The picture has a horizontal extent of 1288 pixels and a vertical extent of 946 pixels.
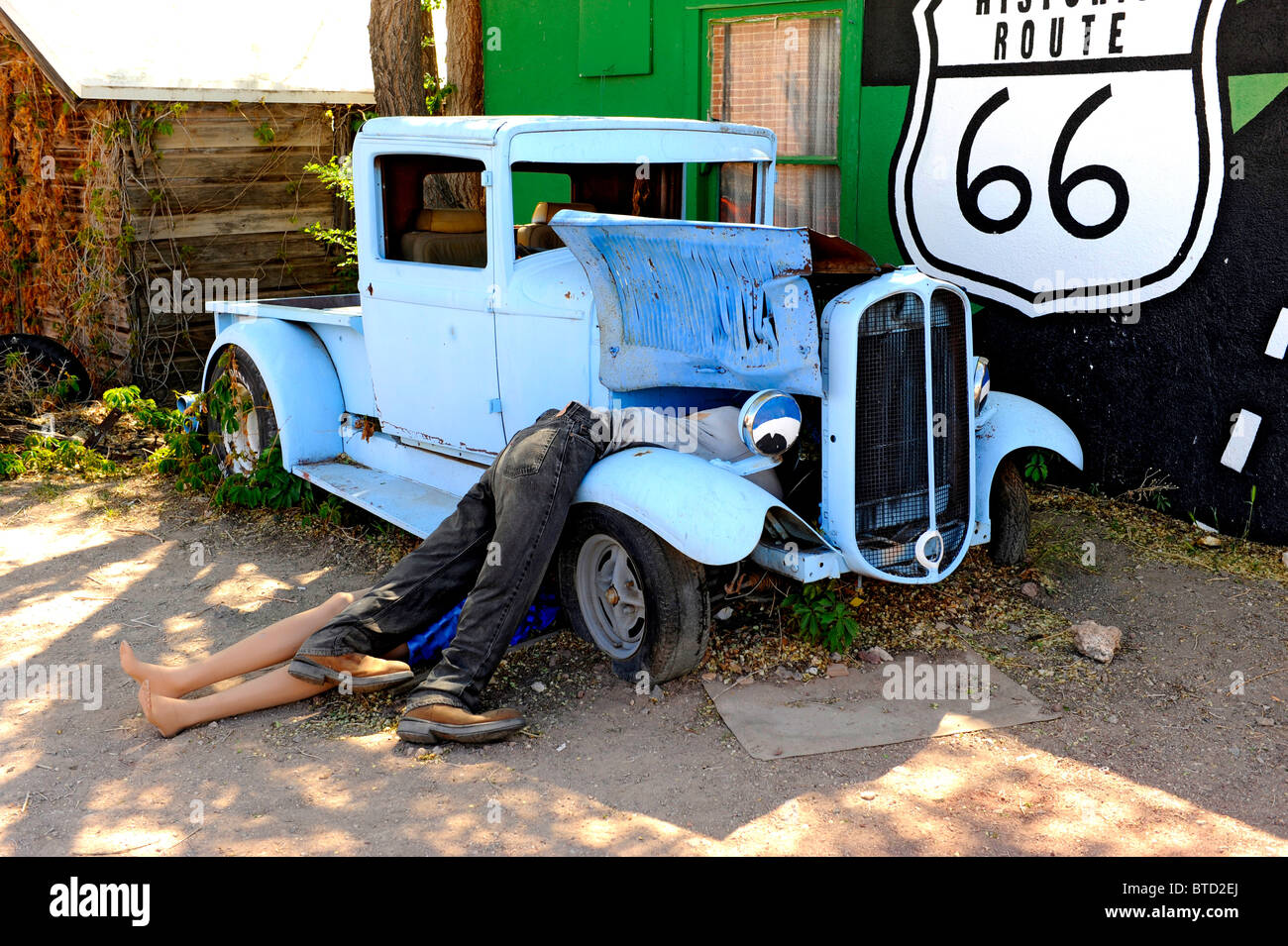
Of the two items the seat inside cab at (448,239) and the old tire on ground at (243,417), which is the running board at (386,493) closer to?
the old tire on ground at (243,417)

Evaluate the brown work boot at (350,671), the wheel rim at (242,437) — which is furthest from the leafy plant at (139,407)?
the brown work boot at (350,671)

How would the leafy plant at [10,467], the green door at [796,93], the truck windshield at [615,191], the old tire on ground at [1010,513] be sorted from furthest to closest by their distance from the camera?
the leafy plant at [10,467] < the green door at [796,93] < the truck windshield at [615,191] < the old tire on ground at [1010,513]

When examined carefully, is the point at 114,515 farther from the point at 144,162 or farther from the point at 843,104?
the point at 843,104

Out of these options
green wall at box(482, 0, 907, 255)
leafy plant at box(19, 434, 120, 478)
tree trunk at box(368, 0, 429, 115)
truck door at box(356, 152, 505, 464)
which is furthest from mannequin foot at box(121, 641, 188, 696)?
tree trunk at box(368, 0, 429, 115)

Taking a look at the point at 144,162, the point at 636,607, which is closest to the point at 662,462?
the point at 636,607

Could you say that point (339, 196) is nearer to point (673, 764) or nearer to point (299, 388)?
point (299, 388)

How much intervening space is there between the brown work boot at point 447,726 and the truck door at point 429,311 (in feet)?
5.23

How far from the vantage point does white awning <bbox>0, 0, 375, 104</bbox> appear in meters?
8.53

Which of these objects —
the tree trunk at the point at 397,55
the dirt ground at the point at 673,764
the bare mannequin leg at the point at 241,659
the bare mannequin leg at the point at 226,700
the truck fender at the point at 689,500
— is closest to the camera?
the dirt ground at the point at 673,764

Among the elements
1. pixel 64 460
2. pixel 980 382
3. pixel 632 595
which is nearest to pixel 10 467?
pixel 64 460

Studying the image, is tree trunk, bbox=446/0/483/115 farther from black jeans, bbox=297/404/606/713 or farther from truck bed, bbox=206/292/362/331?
black jeans, bbox=297/404/606/713

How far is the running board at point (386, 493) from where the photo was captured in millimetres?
5305

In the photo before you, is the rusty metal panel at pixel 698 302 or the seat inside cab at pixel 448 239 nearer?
the rusty metal panel at pixel 698 302

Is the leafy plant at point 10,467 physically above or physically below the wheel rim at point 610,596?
below
